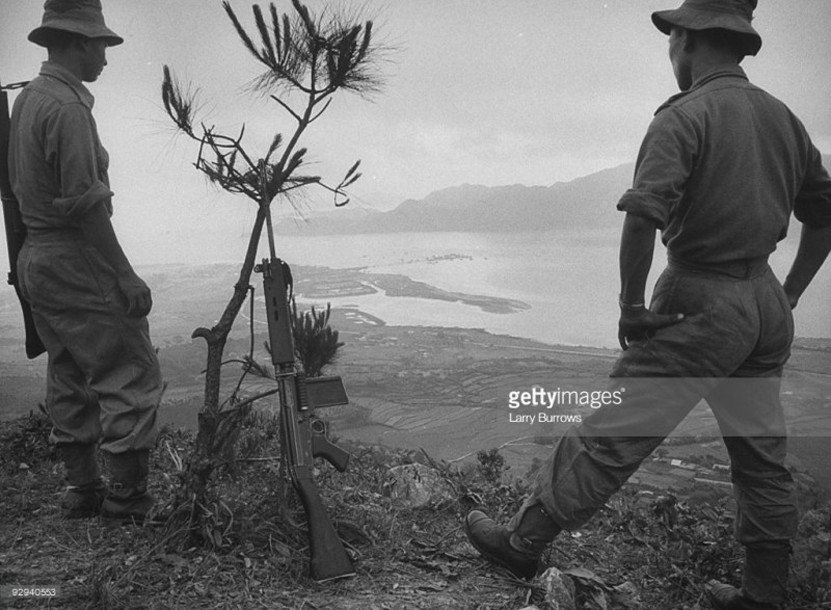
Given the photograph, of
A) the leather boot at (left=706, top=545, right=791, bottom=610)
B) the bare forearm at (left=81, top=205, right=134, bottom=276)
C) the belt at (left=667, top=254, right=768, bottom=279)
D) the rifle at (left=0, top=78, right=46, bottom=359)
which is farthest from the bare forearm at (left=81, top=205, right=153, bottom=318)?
the leather boot at (left=706, top=545, right=791, bottom=610)

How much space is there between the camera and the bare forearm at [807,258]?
8.13 ft

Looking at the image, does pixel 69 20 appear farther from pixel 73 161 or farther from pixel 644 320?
pixel 644 320

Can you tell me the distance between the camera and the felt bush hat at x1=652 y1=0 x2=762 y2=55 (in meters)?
2.13

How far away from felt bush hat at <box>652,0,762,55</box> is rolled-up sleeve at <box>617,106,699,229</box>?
342 millimetres

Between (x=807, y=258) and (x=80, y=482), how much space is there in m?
3.30

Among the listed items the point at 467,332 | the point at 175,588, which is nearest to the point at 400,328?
the point at 467,332

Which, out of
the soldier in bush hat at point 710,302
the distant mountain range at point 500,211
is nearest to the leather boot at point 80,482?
the soldier in bush hat at point 710,302

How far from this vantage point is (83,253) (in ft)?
8.33

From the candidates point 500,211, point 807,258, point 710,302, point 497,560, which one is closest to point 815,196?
point 807,258

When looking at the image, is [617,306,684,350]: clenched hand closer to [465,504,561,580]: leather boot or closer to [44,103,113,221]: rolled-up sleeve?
[465,504,561,580]: leather boot

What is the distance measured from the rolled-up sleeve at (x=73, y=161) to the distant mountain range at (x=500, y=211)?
3.50 metres

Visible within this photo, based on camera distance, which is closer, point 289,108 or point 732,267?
point 732,267

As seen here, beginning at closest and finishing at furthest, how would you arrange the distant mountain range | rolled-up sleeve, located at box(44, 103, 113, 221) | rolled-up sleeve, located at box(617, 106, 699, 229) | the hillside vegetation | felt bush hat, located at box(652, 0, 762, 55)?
1. rolled-up sleeve, located at box(617, 106, 699, 229)
2. felt bush hat, located at box(652, 0, 762, 55)
3. the hillside vegetation
4. rolled-up sleeve, located at box(44, 103, 113, 221)
5. the distant mountain range

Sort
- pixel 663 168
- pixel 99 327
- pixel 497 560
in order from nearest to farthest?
pixel 663 168
pixel 497 560
pixel 99 327
